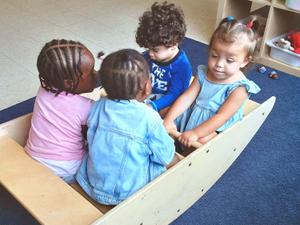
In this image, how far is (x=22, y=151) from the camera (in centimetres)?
100

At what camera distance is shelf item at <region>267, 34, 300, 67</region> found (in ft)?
6.33

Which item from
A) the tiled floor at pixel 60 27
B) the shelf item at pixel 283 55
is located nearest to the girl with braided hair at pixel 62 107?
the tiled floor at pixel 60 27

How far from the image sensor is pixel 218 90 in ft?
3.87

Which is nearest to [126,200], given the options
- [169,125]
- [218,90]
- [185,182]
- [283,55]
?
[185,182]

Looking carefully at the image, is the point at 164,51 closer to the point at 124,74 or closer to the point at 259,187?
the point at 124,74

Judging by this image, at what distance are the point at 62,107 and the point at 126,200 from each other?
29 centimetres

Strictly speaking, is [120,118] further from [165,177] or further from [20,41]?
[20,41]

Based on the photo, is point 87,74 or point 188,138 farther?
point 188,138

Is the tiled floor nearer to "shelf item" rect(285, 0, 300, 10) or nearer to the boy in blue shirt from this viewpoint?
"shelf item" rect(285, 0, 300, 10)

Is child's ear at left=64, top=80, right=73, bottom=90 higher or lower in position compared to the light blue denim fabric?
higher

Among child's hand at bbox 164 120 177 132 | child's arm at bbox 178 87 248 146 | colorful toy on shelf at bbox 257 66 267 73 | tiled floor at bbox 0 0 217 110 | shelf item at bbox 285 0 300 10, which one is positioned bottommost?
tiled floor at bbox 0 0 217 110

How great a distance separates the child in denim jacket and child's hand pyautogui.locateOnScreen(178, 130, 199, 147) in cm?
15

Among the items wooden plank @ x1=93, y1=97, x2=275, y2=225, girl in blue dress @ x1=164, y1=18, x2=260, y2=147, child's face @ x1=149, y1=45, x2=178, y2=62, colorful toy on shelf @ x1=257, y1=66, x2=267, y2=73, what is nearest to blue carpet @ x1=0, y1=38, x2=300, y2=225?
wooden plank @ x1=93, y1=97, x2=275, y2=225

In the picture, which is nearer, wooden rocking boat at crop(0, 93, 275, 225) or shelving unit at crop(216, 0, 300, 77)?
wooden rocking boat at crop(0, 93, 275, 225)
